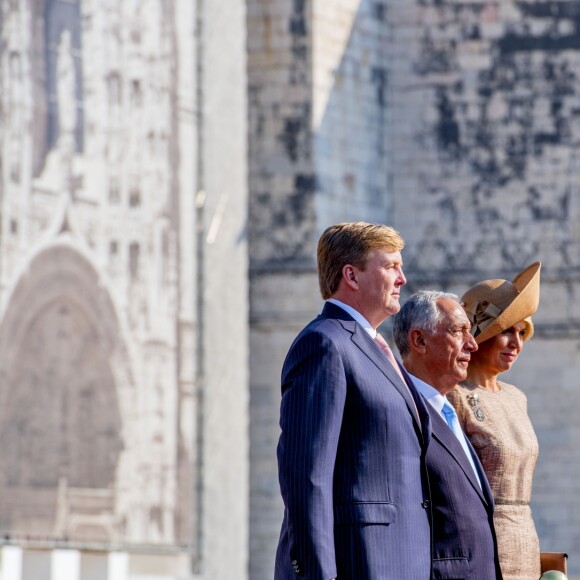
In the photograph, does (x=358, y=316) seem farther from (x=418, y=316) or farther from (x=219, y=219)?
(x=219, y=219)

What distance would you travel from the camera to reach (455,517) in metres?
4.51

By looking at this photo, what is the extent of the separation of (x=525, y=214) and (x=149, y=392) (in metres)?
5.67

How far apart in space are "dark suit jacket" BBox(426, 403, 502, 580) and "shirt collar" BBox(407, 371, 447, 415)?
138 millimetres

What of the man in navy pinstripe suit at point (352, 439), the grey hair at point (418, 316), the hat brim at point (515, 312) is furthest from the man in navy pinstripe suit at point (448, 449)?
the hat brim at point (515, 312)

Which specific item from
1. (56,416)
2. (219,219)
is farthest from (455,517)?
(219,219)

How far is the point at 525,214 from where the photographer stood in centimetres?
1756

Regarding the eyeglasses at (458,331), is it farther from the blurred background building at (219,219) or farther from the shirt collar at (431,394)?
the blurred background building at (219,219)

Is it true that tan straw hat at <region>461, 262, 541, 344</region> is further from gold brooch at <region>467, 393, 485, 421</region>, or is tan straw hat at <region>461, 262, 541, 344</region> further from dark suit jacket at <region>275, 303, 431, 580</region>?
dark suit jacket at <region>275, 303, 431, 580</region>

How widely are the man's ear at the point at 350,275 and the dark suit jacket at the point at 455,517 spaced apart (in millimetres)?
431

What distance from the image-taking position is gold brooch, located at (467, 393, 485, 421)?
198 inches

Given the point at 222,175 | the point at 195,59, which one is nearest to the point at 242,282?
the point at 222,175

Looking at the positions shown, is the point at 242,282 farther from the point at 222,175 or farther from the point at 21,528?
the point at 21,528

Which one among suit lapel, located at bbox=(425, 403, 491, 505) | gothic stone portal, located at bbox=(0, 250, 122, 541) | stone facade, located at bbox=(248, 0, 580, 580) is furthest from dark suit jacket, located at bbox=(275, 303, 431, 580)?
stone facade, located at bbox=(248, 0, 580, 580)

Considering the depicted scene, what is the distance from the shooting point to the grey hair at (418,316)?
4797 millimetres
